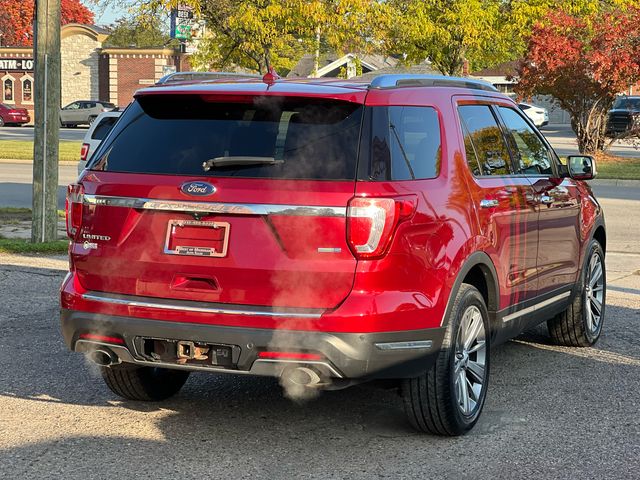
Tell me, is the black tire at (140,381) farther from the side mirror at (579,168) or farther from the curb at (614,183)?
the curb at (614,183)

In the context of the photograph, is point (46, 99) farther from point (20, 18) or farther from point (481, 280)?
point (20, 18)

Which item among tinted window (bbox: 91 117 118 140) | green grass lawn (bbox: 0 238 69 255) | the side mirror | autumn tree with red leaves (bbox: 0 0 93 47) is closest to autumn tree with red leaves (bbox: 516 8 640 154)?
tinted window (bbox: 91 117 118 140)

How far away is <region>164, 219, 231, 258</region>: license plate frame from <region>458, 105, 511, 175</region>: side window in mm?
1525

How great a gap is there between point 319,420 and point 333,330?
1105mm

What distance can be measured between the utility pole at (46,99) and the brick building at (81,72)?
57.2 metres

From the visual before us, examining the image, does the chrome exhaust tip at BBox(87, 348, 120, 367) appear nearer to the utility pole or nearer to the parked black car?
the utility pole

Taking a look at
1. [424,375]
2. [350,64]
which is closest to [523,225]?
[424,375]

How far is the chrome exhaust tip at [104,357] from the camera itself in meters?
5.15

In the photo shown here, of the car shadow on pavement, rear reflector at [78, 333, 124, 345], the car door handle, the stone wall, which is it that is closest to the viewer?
the car shadow on pavement

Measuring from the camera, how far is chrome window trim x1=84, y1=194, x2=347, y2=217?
477cm

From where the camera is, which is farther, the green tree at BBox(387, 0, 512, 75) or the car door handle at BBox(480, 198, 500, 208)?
the green tree at BBox(387, 0, 512, 75)

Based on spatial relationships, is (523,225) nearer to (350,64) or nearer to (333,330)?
(333,330)

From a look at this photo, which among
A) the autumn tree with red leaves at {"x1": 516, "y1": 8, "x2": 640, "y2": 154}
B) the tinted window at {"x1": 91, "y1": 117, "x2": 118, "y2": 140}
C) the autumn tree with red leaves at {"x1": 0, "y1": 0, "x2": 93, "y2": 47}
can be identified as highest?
the autumn tree with red leaves at {"x1": 0, "y1": 0, "x2": 93, "y2": 47}

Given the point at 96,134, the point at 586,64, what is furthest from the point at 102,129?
the point at 586,64
